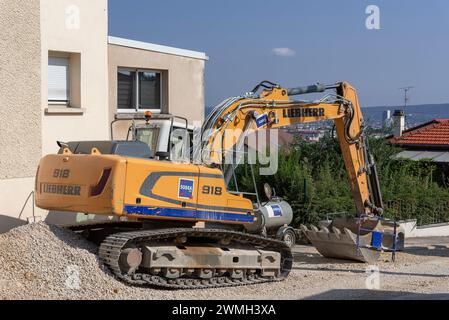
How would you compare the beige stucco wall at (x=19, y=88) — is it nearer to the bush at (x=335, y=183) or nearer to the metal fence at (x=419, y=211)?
the bush at (x=335, y=183)

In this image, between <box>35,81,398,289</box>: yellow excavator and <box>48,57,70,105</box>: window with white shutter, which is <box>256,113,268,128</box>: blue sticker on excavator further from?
<box>48,57,70,105</box>: window with white shutter

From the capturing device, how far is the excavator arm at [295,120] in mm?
11320

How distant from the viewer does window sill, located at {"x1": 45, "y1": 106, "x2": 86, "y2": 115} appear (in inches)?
517

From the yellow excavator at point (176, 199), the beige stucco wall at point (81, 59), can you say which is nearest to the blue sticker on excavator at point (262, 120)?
the yellow excavator at point (176, 199)

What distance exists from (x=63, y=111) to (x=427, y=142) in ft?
64.3

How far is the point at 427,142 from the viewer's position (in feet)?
97.3

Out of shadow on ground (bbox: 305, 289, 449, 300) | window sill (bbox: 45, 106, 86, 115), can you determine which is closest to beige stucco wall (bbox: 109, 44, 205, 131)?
window sill (bbox: 45, 106, 86, 115)

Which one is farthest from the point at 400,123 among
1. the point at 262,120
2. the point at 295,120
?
the point at 262,120

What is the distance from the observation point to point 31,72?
12.7 meters

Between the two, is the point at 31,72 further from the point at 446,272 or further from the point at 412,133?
the point at 412,133

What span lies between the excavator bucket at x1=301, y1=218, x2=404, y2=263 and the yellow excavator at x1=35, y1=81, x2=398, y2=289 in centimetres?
175

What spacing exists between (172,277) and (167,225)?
2.74ft

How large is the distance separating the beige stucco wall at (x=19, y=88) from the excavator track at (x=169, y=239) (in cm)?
299
